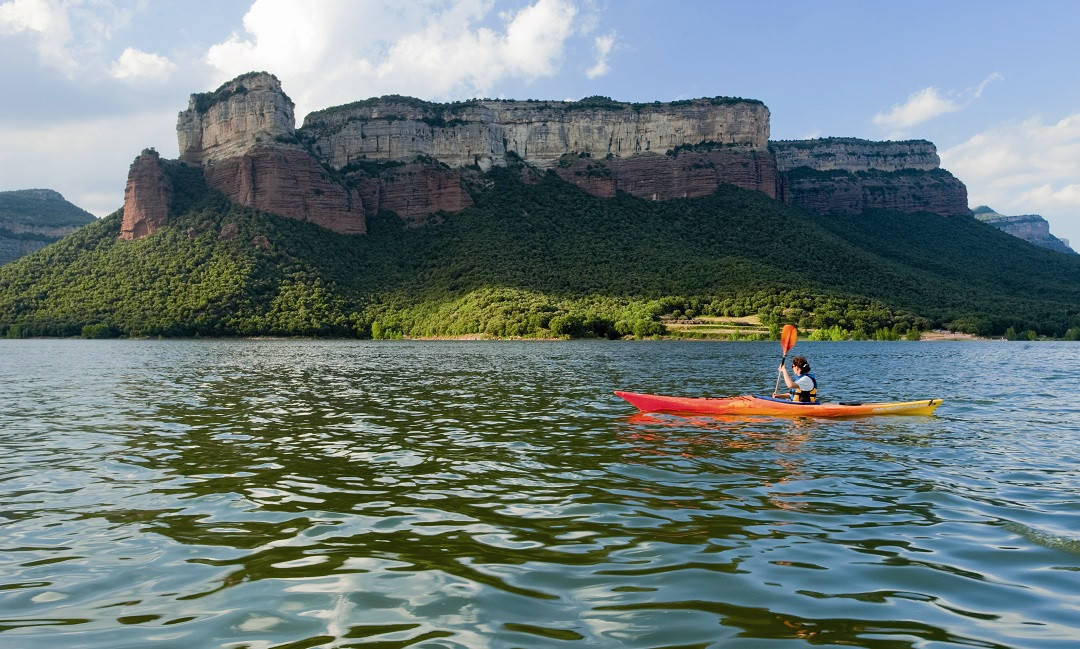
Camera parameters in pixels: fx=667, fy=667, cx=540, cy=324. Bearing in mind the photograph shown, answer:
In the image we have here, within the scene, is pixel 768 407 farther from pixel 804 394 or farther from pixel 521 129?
pixel 521 129

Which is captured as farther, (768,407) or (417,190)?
(417,190)

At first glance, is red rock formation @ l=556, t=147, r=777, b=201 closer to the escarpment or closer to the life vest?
the escarpment

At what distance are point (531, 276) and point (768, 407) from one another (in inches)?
4153

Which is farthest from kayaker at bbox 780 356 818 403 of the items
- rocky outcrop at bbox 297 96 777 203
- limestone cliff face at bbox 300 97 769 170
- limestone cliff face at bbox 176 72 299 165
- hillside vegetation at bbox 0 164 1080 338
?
limestone cliff face at bbox 300 97 769 170

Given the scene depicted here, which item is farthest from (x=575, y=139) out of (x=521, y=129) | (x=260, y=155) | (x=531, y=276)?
(x=260, y=155)

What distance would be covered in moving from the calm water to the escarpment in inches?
5630

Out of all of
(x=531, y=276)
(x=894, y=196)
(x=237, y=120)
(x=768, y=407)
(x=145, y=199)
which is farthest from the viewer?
(x=894, y=196)

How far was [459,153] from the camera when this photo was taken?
18288cm

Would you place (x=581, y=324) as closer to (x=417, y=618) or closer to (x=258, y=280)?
(x=258, y=280)

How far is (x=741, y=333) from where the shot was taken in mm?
95562

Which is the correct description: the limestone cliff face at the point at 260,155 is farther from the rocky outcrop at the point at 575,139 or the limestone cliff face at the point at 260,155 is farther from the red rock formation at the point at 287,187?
the rocky outcrop at the point at 575,139

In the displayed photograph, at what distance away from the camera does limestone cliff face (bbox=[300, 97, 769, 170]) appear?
181125mm

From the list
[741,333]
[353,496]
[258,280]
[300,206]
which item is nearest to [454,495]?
[353,496]

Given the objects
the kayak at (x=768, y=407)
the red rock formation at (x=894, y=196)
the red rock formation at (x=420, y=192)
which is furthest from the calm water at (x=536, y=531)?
the red rock formation at (x=894, y=196)
